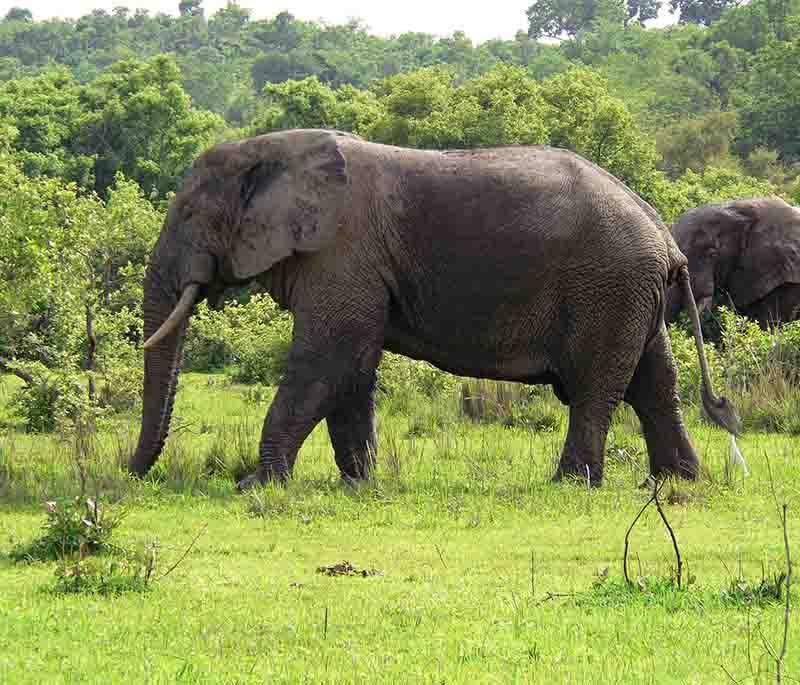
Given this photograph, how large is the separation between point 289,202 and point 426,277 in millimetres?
1256

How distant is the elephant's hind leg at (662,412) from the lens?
13.0 m

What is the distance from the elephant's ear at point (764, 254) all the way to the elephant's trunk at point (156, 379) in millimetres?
10713

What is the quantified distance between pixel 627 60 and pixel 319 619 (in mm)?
82301

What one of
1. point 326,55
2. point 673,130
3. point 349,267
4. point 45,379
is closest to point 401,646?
point 349,267

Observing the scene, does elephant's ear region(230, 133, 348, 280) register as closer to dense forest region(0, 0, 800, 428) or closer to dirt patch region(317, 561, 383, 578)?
dense forest region(0, 0, 800, 428)

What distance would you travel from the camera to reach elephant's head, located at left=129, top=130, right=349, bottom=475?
12.6 m

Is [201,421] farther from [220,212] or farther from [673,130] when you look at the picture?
[673,130]

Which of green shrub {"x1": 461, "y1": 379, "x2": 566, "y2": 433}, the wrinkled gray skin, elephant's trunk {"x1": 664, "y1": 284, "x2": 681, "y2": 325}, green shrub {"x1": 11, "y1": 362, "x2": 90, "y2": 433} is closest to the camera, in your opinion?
green shrub {"x1": 11, "y1": 362, "x2": 90, "y2": 433}

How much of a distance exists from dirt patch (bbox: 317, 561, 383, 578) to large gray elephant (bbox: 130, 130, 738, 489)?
3282mm

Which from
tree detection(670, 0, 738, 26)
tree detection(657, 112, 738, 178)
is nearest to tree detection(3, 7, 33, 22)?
tree detection(670, 0, 738, 26)

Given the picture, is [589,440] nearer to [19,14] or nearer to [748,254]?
[748,254]

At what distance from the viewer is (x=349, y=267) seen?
12.5 meters

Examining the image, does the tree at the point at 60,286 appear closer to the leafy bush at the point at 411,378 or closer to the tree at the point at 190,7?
the leafy bush at the point at 411,378

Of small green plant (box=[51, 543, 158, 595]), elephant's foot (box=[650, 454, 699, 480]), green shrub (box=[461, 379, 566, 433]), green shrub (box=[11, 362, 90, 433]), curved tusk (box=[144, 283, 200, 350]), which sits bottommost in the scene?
green shrub (box=[461, 379, 566, 433])
